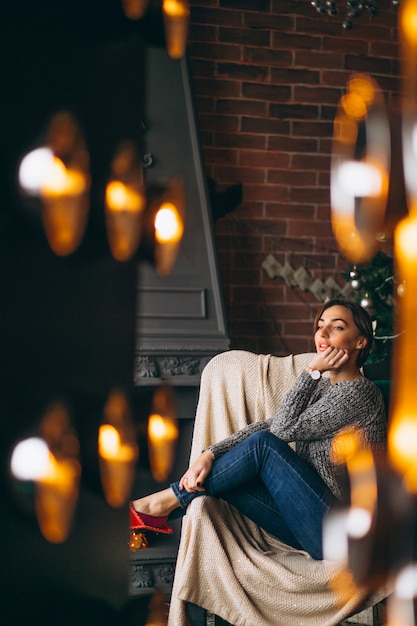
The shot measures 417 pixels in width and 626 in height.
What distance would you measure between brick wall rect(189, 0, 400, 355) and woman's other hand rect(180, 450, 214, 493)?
52.6 inches

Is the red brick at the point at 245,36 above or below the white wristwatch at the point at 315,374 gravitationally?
above

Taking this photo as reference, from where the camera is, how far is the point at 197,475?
2.41 m

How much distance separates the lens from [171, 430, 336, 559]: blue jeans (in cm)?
229

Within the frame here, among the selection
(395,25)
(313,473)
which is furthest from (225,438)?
(395,25)

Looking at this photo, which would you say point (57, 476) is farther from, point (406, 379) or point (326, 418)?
point (326, 418)

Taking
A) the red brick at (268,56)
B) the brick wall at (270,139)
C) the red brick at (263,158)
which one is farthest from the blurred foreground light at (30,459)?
the red brick at (268,56)

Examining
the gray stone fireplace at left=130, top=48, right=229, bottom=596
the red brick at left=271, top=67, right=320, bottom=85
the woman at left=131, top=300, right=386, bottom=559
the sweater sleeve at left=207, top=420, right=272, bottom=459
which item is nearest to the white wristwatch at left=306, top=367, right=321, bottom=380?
the woman at left=131, top=300, right=386, bottom=559

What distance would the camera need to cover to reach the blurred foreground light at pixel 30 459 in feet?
0.79

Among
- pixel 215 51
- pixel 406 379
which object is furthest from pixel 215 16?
pixel 406 379

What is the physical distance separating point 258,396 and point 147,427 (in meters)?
2.45

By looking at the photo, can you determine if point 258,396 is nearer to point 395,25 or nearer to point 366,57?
point 366,57

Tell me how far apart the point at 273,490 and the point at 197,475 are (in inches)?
8.6

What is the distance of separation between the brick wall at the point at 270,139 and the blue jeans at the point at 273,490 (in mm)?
1343

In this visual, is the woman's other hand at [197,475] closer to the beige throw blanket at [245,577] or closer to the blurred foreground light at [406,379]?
the beige throw blanket at [245,577]
